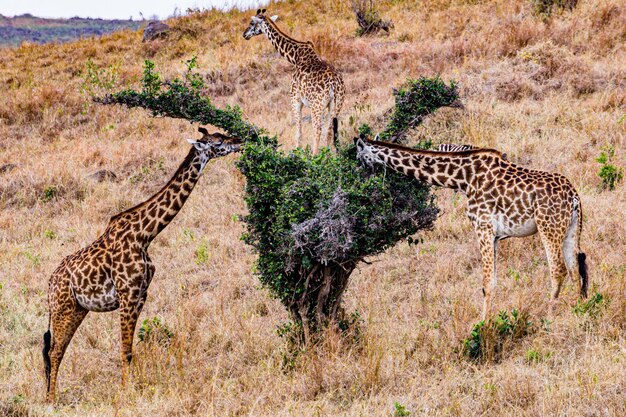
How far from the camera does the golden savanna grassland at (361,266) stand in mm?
6938

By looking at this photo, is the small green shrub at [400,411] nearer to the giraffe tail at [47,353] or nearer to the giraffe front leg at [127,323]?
the giraffe front leg at [127,323]

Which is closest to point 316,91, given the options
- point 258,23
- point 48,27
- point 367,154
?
point 258,23

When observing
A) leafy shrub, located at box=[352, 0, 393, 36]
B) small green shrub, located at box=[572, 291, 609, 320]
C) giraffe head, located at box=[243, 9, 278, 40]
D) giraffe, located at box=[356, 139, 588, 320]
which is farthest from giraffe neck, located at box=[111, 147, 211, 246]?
leafy shrub, located at box=[352, 0, 393, 36]

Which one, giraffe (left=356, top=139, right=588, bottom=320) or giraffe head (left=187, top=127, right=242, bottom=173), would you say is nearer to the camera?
giraffe head (left=187, top=127, right=242, bottom=173)

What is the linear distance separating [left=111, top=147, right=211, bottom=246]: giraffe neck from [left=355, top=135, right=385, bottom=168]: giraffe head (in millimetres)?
1689

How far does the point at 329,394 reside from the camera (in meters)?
6.83

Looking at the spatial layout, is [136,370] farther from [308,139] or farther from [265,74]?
[265,74]

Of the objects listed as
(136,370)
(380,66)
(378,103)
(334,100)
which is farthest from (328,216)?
(380,66)

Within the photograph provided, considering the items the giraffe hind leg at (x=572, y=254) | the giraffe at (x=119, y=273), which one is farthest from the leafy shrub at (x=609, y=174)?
the giraffe at (x=119, y=273)

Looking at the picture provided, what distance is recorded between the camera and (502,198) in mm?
8242

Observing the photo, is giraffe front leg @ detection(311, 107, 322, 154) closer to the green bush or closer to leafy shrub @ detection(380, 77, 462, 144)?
leafy shrub @ detection(380, 77, 462, 144)

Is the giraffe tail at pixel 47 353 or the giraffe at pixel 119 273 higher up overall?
the giraffe at pixel 119 273

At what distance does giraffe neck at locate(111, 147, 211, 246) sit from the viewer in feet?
25.4

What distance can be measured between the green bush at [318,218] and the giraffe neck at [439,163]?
0.16 m
